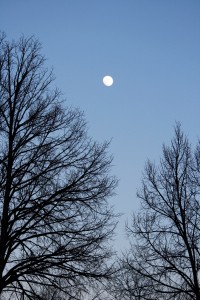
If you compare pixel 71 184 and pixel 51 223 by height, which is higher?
pixel 71 184

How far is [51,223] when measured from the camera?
306 inches

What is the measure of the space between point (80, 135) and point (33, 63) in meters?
2.65

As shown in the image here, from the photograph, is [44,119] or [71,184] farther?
[44,119]

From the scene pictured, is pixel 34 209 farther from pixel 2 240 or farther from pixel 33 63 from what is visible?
pixel 33 63

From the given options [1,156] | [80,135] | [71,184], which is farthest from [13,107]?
[71,184]

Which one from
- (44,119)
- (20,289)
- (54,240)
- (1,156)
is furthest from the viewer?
(44,119)

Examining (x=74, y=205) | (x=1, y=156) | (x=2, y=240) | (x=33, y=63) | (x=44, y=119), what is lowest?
(x=2, y=240)

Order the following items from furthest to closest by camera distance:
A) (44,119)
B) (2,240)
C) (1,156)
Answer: (44,119)
(1,156)
(2,240)

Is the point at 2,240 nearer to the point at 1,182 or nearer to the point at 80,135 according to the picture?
the point at 1,182

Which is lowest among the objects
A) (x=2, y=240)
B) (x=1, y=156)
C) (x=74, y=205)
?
(x=2, y=240)

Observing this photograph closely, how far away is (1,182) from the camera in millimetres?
7625

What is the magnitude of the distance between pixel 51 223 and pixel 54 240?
1.37ft

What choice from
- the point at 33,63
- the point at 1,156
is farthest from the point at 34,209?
the point at 33,63

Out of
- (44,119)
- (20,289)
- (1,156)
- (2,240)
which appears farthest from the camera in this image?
(44,119)
